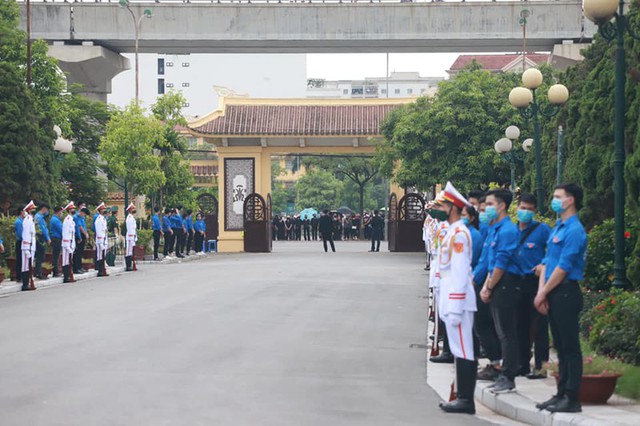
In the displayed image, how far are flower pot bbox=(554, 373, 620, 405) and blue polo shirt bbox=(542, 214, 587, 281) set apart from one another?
2.87 ft

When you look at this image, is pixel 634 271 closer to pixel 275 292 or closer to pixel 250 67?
pixel 275 292

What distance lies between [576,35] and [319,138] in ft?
50.2

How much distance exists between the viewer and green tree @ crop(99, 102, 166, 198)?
43000 mm

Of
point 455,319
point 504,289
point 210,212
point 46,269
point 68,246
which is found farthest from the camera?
point 210,212

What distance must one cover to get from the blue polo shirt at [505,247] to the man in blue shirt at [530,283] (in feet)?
0.45

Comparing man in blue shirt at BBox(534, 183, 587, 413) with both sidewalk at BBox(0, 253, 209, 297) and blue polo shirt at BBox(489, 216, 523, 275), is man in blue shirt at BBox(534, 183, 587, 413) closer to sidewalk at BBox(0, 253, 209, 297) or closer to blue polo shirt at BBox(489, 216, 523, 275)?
blue polo shirt at BBox(489, 216, 523, 275)

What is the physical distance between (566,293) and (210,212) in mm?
45793

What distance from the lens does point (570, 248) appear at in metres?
9.14

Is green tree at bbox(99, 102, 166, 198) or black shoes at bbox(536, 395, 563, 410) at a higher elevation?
green tree at bbox(99, 102, 166, 198)

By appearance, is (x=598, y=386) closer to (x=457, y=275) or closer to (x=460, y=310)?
(x=460, y=310)

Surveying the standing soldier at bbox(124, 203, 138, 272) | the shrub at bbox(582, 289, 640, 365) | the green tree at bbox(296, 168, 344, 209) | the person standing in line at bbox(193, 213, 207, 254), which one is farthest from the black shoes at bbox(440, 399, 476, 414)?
the green tree at bbox(296, 168, 344, 209)

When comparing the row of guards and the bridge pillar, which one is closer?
the bridge pillar

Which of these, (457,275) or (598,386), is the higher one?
(457,275)

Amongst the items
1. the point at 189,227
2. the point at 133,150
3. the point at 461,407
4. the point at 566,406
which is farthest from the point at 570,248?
the point at 133,150
